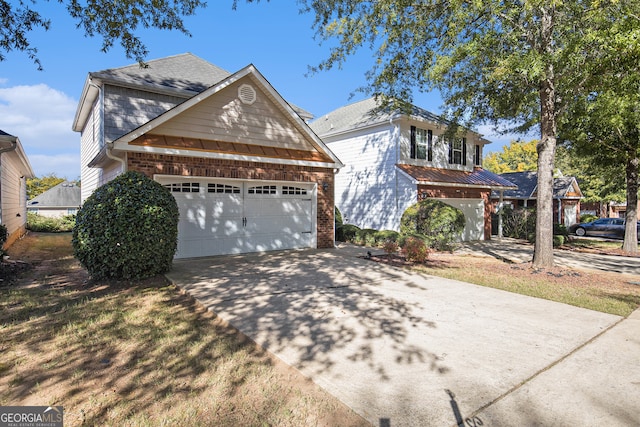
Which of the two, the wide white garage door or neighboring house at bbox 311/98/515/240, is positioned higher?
neighboring house at bbox 311/98/515/240

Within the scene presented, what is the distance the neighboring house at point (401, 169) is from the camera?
15281mm

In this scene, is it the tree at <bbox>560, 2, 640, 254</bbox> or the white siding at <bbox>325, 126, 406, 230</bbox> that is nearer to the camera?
the tree at <bbox>560, 2, 640, 254</bbox>

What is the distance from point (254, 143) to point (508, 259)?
30.8 feet

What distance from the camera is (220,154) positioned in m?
9.16

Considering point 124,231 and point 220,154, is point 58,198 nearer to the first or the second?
point 220,154

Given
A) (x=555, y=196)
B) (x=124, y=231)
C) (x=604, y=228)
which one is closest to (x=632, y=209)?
(x=604, y=228)

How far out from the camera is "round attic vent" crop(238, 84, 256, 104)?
33.1ft

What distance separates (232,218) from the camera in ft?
32.6

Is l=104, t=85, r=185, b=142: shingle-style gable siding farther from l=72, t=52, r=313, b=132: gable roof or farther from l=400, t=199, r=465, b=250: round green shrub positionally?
l=400, t=199, r=465, b=250: round green shrub

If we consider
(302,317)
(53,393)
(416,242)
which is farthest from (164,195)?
(416,242)

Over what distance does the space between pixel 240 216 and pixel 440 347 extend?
289 inches

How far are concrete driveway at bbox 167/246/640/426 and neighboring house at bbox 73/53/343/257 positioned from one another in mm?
2814

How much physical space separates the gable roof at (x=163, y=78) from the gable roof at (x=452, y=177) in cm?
529
